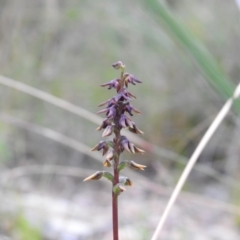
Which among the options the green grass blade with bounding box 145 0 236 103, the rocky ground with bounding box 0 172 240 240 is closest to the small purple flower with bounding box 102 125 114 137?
the green grass blade with bounding box 145 0 236 103

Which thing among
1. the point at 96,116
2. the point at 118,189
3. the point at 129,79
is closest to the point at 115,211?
the point at 118,189

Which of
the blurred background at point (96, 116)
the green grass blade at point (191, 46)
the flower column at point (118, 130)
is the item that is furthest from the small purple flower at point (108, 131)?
the blurred background at point (96, 116)

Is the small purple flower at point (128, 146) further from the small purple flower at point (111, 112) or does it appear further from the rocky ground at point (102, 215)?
the rocky ground at point (102, 215)

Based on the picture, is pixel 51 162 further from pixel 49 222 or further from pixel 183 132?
pixel 49 222

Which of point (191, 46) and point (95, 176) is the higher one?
point (191, 46)

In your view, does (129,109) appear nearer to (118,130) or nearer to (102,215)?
(118,130)

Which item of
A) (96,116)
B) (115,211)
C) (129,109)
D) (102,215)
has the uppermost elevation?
(96,116)

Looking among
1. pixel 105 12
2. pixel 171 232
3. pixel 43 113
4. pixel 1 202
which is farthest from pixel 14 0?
pixel 171 232

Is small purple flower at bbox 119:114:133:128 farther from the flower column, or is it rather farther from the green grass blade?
the green grass blade
